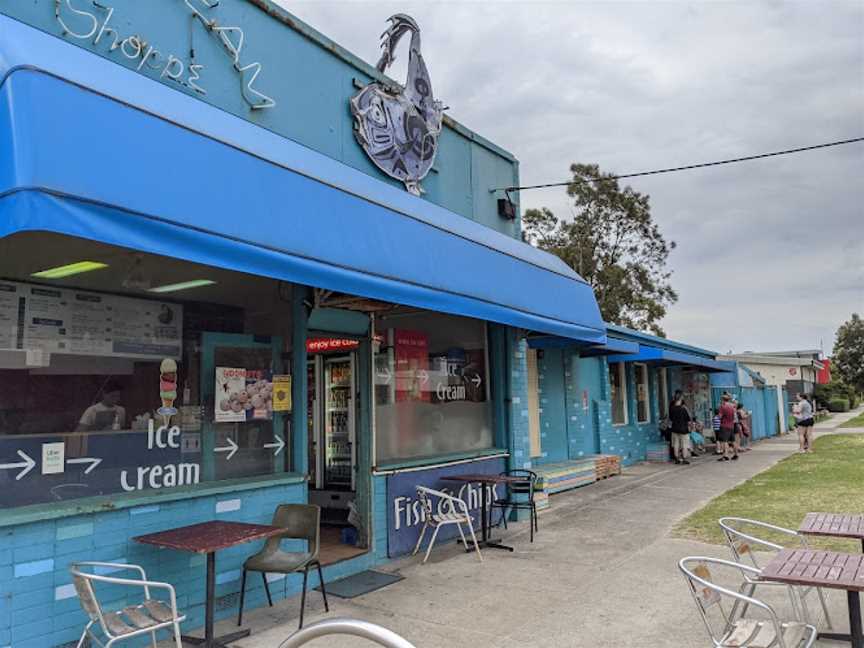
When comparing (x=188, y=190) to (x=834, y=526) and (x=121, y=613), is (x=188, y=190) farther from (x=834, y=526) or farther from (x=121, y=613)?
(x=834, y=526)

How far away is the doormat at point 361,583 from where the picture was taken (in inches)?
230

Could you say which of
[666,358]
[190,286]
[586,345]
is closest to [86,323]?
[190,286]

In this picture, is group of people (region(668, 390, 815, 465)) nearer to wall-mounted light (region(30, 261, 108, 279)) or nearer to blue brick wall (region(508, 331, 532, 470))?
blue brick wall (region(508, 331, 532, 470))

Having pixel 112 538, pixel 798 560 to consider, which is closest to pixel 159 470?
pixel 112 538

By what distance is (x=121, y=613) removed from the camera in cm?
399

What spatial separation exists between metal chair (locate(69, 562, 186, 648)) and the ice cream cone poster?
1.14 meters

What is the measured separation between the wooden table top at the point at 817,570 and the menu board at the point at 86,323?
14.1 ft

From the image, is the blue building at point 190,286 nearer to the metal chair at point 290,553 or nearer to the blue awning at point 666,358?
the metal chair at point 290,553

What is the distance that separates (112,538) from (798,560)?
434 cm

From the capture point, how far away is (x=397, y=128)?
7520mm

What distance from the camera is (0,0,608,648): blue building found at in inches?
139

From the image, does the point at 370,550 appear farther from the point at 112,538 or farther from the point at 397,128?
the point at 397,128

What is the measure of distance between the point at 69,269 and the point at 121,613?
2.28m

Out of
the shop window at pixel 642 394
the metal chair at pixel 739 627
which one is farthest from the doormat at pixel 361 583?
the shop window at pixel 642 394
